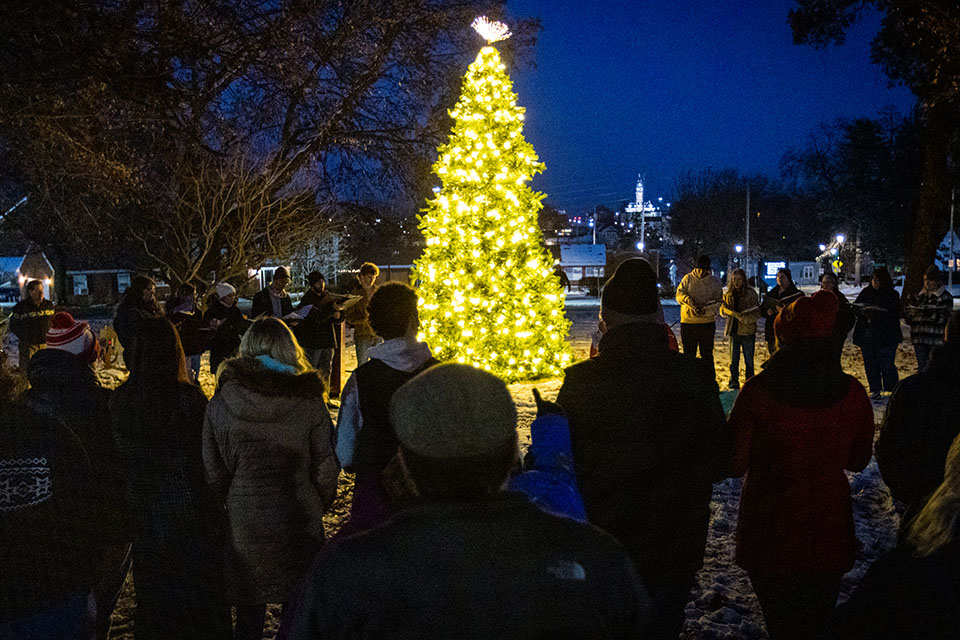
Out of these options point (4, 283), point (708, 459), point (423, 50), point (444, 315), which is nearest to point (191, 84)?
point (444, 315)

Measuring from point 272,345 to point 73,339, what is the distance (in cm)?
175

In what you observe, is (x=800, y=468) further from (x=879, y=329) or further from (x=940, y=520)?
(x=879, y=329)

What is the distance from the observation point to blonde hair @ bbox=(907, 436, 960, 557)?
4.89 ft

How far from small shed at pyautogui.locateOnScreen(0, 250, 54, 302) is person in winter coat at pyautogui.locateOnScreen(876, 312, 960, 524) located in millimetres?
64940

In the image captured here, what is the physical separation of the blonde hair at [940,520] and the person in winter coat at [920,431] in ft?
4.71

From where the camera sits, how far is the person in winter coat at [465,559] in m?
1.32

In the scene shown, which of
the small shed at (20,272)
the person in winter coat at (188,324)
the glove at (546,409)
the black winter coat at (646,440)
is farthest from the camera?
the small shed at (20,272)

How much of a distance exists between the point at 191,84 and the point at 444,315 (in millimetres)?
4633

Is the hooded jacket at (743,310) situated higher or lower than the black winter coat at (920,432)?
higher

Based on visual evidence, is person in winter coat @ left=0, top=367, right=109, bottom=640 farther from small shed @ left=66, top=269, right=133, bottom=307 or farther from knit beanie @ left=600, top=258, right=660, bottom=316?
small shed @ left=66, top=269, right=133, bottom=307

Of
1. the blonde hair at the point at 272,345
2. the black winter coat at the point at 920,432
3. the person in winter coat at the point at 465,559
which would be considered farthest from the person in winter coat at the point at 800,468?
the blonde hair at the point at 272,345

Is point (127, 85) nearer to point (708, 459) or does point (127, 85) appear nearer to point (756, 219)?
point (708, 459)

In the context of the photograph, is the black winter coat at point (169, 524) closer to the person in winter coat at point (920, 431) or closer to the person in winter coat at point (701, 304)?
the person in winter coat at point (920, 431)

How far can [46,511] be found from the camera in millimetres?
2393
